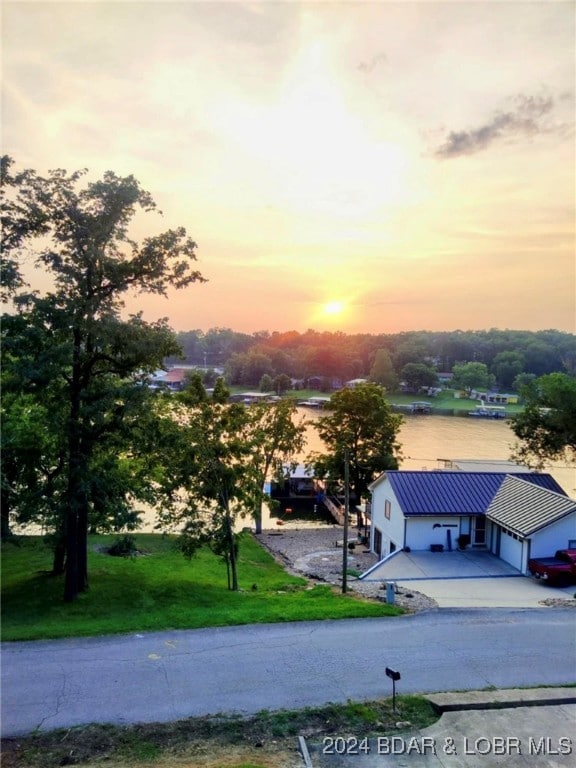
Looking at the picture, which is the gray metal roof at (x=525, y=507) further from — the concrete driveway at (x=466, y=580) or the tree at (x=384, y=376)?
the tree at (x=384, y=376)

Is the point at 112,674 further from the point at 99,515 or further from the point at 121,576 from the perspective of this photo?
the point at 121,576

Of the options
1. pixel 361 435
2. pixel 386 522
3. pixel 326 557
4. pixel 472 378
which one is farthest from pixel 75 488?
pixel 472 378

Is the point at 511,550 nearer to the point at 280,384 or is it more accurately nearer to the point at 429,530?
the point at 429,530

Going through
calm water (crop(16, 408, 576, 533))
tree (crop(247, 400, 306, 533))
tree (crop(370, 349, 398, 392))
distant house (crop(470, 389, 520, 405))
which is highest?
tree (crop(370, 349, 398, 392))

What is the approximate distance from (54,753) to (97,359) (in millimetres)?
7927

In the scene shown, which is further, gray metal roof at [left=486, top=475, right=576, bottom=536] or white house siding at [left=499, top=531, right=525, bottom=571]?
white house siding at [left=499, top=531, right=525, bottom=571]

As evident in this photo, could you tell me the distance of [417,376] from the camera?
66188 millimetres

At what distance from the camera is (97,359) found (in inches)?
494

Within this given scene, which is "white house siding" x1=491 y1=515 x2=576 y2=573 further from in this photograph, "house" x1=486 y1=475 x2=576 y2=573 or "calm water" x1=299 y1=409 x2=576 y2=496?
"calm water" x1=299 y1=409 x2=576 y2=496

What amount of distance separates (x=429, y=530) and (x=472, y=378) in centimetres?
5420

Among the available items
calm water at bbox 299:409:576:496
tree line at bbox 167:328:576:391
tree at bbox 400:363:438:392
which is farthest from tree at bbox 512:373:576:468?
tree at bbox 400:363:438:392

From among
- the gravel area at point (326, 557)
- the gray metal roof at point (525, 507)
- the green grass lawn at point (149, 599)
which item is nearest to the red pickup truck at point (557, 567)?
the gray metal roof at point (525, 507)

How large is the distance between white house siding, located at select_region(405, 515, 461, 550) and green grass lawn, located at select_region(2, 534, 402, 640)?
416 cm

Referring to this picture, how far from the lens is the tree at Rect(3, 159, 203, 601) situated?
1124 cm
